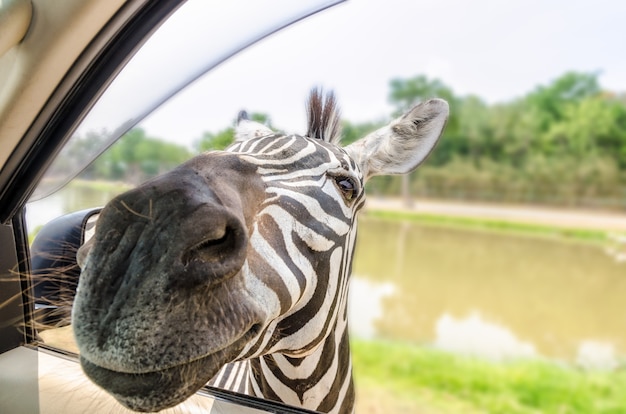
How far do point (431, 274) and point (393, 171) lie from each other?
8830 millimetres

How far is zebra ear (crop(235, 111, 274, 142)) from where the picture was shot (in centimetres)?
148

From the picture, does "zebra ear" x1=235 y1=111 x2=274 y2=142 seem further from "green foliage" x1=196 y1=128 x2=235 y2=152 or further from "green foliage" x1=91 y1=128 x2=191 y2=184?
"green foliage" x1=91 y1=128 x2=191 y2=184

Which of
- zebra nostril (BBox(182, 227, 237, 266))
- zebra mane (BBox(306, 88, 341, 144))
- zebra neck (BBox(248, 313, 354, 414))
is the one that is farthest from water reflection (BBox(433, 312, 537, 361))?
zebra nostril (BBox(182, 227, 237, 266))

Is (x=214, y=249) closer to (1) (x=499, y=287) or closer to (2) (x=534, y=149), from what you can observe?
(2) (x=534, y=149)

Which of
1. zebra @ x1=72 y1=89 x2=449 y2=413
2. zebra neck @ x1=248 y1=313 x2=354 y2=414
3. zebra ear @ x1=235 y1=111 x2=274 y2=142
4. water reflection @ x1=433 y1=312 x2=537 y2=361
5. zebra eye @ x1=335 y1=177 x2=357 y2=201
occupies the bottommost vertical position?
water reflection @ x1=433 y1=312 x2=537 y2=361

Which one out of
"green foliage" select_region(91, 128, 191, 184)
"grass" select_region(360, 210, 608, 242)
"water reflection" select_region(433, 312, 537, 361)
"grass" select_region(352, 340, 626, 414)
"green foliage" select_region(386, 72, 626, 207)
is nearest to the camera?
Result: "green foliage" select_region(91, 128, 191, 184)

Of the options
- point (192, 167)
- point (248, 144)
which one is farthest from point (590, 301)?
point (192, 167)

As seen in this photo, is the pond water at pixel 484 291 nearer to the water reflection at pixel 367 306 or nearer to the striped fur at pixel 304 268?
the water reflection at pixel 367 306

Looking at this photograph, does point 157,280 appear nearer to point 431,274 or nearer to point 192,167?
point 192,167

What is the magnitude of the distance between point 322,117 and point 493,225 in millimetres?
3881

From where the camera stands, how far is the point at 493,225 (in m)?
4.60

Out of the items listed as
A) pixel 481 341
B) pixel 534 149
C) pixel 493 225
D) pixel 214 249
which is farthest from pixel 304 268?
pixel 481 341

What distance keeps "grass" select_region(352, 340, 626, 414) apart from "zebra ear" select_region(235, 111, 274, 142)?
2191mm

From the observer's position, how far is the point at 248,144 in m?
1.17
